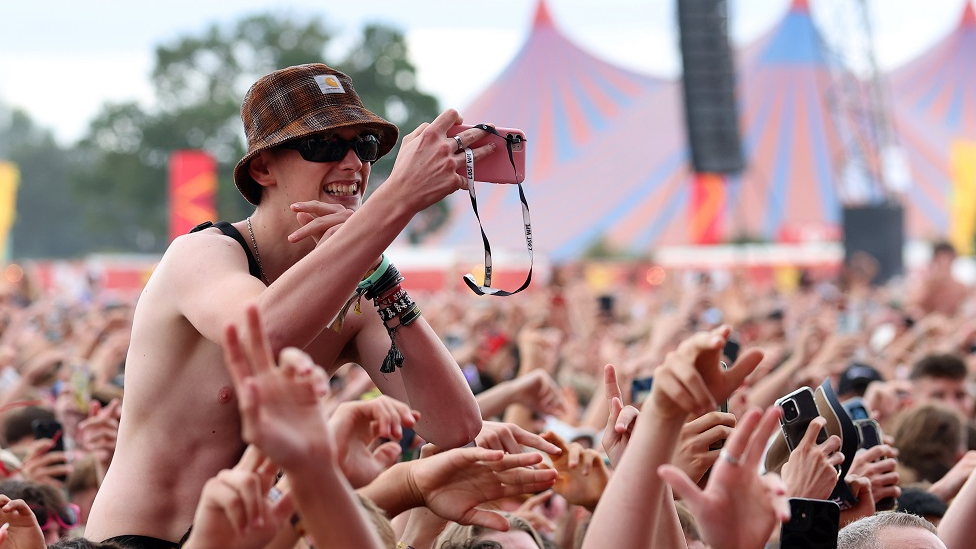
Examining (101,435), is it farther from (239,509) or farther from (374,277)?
(239,509)

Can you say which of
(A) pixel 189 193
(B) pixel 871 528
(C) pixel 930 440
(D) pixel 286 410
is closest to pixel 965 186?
(A) pixel 189 193

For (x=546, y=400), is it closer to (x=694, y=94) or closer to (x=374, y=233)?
(x=374, y=233)

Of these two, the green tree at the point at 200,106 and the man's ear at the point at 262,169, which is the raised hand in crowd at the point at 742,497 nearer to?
the man's ear at the point at 262,169

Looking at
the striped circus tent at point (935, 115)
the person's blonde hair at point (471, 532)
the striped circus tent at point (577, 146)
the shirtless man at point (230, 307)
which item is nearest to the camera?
the shirtless man at point (230, 307)

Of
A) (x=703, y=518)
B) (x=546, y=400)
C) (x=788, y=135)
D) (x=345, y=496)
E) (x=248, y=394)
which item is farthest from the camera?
(x=788, y=135)

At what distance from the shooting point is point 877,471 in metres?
3.05

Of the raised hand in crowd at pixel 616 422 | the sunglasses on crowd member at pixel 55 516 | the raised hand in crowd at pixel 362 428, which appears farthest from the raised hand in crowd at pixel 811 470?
the sunglasses on crowd member at pixel 55 516

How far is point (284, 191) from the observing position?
2541 mm

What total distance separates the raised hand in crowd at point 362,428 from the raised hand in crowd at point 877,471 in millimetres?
1687

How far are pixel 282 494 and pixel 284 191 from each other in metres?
1.03

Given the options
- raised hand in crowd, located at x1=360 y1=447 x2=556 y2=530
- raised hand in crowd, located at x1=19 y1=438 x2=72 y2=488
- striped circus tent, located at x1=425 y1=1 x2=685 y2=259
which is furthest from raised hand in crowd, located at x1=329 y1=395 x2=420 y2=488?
striped circus tent, located at x1=425 y1=1 x2=685 y2=259

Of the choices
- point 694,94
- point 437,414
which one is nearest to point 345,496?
point 437,414

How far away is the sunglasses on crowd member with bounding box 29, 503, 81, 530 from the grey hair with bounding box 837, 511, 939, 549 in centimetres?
210

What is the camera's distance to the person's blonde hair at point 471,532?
8.89 feet
